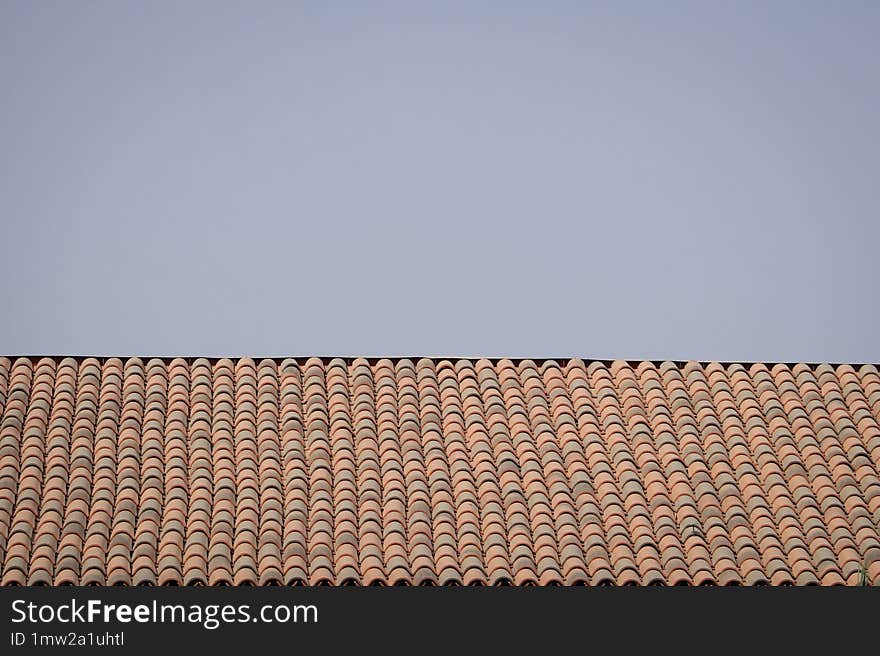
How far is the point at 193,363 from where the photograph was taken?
21375mm

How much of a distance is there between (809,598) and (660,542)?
5.97ft

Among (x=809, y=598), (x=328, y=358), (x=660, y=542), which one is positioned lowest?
(x=809, y=598)

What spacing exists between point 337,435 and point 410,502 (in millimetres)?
1245

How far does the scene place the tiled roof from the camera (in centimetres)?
1875

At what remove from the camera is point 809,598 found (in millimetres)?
17781

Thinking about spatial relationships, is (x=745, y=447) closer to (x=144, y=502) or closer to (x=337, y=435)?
(x=337, y=435)

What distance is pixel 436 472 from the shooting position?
19844 mm

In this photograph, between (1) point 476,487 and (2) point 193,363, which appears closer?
(1) point 476,487

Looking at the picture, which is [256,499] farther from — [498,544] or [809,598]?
[809,598]

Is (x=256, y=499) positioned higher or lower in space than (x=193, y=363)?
lower

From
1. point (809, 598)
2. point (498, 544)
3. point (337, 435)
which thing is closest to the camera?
point (809, 598)

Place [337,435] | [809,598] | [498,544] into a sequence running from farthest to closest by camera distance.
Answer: [337,435] → [498,544] → [809,598]

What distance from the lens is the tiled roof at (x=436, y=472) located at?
61.5 ft

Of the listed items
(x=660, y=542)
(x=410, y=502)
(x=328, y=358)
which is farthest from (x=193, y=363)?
(x=660, y=542)
